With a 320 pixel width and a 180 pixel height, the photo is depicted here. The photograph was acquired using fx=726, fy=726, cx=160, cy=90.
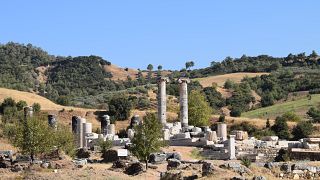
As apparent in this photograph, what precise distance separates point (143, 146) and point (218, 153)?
28.9 ft

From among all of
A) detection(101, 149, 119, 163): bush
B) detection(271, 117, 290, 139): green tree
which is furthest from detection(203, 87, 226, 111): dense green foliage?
detection(101, 149, 119, 163): bush

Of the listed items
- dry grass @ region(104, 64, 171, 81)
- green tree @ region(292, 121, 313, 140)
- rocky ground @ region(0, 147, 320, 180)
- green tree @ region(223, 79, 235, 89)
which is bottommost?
rocky ground @ region(0, 147, 320, 180)

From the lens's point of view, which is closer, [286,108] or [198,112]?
[198,112]

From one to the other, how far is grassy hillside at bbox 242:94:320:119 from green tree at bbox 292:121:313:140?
56.7 ft

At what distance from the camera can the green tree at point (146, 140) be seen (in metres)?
39.5

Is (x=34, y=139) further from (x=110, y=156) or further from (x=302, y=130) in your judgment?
(x=302, y=130)

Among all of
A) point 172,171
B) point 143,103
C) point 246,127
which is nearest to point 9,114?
point 143,103

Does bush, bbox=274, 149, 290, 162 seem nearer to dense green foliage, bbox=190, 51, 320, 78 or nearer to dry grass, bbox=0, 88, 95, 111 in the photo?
dry grass, bbox=0, 88, 95, 111

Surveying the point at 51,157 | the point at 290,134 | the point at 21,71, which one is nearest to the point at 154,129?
the point at 51,157

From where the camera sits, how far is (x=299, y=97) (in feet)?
326

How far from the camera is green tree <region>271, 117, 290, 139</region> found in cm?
6438

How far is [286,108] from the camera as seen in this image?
8875 centimetres

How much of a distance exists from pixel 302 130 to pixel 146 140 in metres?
27.7

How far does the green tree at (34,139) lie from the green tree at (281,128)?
88.4 feet
